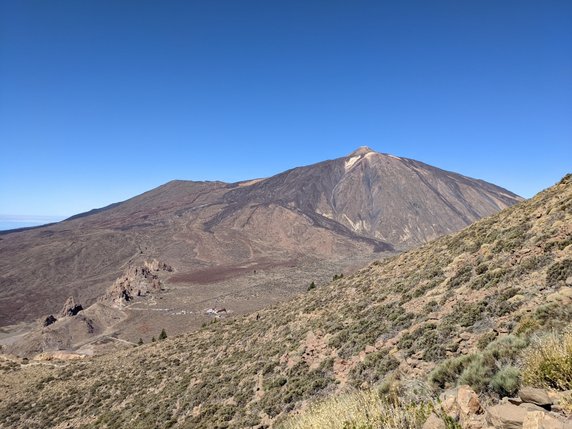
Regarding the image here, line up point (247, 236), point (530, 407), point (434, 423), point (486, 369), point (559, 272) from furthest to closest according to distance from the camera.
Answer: point (247, 236), point (559, 272), point (486, 369), point (434, 423), point (530, 407)

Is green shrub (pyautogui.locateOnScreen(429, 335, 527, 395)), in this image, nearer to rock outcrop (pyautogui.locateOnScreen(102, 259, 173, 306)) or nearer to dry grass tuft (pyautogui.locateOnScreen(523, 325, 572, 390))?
dry grass tuft (pyautogui.locateOnScreen(523, 325, 572, 390))

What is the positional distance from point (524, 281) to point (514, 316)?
87.3 inches

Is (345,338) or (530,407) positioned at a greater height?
(530,407)

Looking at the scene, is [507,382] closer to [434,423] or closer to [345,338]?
[434,423]

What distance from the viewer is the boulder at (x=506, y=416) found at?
364 cm

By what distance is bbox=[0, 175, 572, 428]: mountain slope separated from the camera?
32.6 feet

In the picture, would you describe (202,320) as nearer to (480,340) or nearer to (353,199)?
(480,340)

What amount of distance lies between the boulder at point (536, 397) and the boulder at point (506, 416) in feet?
0.94

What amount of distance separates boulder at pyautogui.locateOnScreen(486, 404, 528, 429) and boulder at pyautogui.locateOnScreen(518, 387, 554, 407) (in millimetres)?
285

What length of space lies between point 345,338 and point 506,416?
1063 centimetres

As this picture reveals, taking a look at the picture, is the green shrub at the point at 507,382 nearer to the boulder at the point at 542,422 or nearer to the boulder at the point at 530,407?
the boulder at the point at 530,407

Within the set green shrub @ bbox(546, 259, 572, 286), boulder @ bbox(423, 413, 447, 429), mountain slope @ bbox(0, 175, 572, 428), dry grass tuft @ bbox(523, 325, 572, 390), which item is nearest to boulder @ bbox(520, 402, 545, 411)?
dry grass tuft @ bbox(523, 325, 572, 390)

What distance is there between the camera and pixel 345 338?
1402 cm

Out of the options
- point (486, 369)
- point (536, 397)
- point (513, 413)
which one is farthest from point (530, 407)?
point (486, 369)
